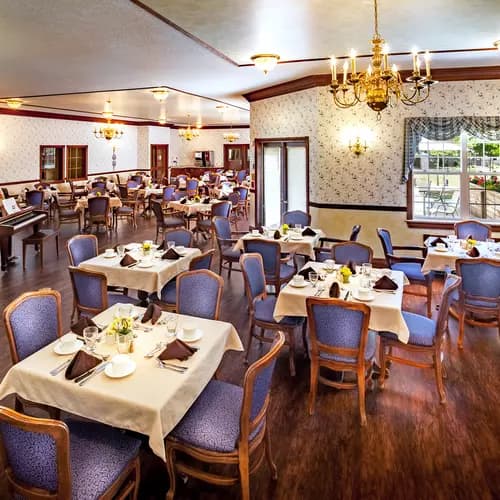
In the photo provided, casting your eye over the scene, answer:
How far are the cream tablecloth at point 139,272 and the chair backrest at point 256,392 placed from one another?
94.5 inches

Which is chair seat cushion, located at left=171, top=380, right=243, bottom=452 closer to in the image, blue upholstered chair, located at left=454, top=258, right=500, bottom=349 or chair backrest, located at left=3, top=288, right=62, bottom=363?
chair backrest, located at left=3, top=288, right=62, bottom=363

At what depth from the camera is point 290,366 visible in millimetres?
3820

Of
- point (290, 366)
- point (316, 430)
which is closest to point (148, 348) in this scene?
point (316, 430)

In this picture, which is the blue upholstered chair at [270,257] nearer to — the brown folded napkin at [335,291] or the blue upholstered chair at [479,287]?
the brown folded napkin at [335,291]

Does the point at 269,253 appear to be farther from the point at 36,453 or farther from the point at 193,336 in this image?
the point at 36,453

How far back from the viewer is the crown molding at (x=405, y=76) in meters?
6.70

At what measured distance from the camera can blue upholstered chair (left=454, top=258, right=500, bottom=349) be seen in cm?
420

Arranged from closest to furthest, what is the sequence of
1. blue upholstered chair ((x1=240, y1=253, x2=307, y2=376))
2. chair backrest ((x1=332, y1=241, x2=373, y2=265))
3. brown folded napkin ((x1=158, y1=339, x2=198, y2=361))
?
brown folded napkin ((x1=158, y1=339, x2=198, y2=361)), blue upholstered chair ((x1=240, y1=253, x2=307, y2=376)), chair backrest ((x1=332, y1=241, x2=373, y2=265))

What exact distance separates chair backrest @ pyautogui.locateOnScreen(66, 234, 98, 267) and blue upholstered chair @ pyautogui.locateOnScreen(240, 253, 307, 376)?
2.09 metres

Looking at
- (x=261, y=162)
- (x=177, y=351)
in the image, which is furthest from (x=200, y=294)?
(x=261, y=162)

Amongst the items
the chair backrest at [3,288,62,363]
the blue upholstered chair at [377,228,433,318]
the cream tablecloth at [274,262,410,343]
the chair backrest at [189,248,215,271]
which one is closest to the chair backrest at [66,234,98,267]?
the chair backrest at [189,248,215,271]

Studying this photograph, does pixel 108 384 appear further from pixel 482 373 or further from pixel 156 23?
pixel 156 23

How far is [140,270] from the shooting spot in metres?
4.47

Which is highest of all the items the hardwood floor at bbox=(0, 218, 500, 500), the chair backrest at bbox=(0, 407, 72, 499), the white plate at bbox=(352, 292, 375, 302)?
the white plate at bbox=(352, 292, 375, 302)
